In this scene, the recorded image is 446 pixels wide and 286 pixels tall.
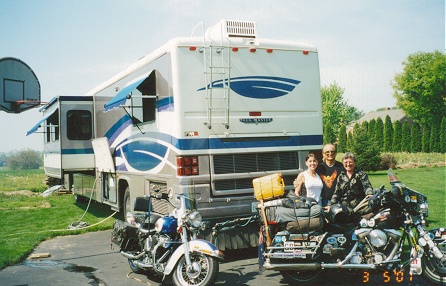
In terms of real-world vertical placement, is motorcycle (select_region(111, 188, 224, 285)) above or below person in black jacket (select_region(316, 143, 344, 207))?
below

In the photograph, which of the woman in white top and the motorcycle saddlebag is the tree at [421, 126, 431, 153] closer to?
the woman in white top

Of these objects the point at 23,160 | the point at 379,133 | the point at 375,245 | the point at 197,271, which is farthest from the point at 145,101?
the point at 23,160

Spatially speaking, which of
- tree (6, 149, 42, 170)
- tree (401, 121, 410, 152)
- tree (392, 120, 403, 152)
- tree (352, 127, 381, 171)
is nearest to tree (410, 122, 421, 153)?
tree (401, 121, 410, 152)

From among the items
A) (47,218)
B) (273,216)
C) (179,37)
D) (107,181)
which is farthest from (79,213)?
(273,216)

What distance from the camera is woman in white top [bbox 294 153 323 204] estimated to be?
20.4ft

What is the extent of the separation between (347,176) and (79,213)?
340 inches

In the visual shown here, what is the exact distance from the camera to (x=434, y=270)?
4855mm

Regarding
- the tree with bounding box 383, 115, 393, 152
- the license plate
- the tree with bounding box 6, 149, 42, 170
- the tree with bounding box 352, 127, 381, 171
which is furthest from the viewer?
the tree with bounding box 6, 149, 42, 170

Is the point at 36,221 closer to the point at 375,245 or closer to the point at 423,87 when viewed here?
the point at 375,245

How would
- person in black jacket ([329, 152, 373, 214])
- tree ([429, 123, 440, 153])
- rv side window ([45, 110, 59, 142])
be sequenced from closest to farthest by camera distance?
person in black jacket ([329, 152, 373, 214]) → rv side window ([45, 110, 59, 142]) → tree ([429, 123, 440, 153])

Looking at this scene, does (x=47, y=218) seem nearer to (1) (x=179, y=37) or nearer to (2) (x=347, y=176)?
(1) (x=179, y=37)

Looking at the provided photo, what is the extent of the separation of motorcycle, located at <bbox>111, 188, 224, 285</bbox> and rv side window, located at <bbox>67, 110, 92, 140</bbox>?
16.8 feet

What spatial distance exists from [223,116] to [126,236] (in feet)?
Result: 7.41

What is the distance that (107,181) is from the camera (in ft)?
33.5
